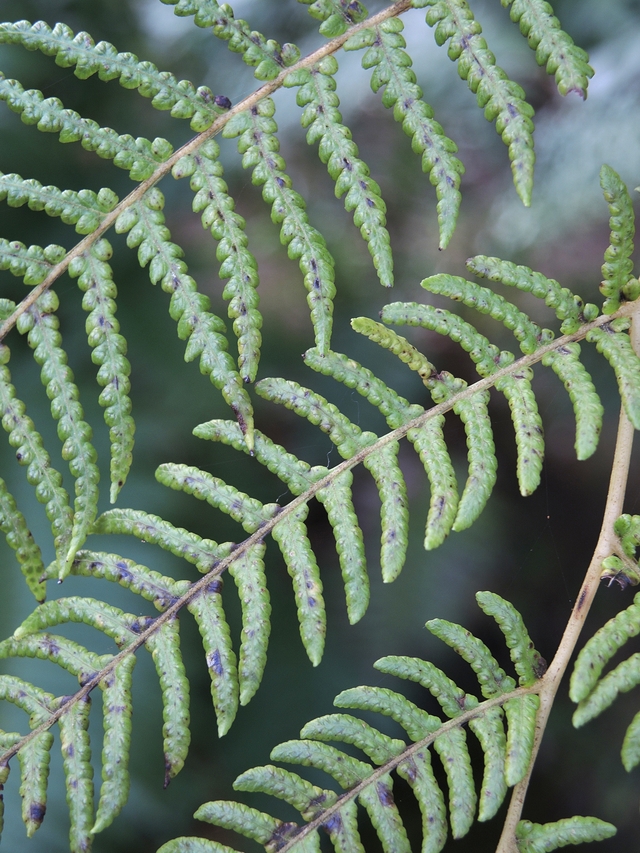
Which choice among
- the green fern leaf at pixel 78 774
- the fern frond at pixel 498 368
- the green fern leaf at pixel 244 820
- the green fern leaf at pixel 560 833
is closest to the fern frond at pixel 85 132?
the fern frond at pixel 498 368

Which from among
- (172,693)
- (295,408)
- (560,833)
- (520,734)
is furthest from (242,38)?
(560,833)

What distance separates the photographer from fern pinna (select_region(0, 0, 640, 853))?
2.62ft

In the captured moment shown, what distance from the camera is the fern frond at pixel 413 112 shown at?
2.60ft

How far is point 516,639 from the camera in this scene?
86 centimetres

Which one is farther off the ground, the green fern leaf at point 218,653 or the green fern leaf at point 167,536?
the green fern leaf at point 167,536

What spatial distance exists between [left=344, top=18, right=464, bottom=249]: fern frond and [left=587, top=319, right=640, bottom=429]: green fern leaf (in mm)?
256

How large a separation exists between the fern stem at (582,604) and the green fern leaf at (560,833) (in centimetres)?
1

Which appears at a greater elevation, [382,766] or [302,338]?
[302,338]

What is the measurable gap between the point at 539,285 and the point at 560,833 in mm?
704

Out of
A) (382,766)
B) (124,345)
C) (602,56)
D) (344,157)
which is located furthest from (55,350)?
(602,56)

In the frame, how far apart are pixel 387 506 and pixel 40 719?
0.54 meters

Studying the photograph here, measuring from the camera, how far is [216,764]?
146 cm

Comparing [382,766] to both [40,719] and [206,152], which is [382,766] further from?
[206,152]

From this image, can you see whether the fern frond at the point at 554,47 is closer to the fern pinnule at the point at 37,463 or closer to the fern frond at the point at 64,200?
the fern frond at the point at 64,200
